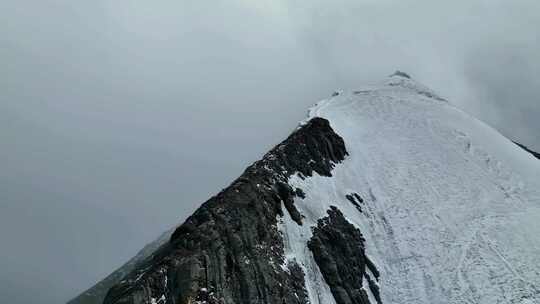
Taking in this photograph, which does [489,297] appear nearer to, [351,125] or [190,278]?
[190,278]

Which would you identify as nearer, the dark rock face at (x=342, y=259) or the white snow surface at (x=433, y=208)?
the dark rock face at (x=342, y=259)

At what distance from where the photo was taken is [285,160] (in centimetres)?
4606

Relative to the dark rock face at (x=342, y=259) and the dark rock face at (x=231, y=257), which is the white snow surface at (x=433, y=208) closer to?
the dark rock face at (x=342, y=259)

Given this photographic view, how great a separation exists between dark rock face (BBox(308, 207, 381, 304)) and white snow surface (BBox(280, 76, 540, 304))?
0.80m

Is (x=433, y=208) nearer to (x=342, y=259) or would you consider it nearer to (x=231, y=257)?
(x=342, y=259)

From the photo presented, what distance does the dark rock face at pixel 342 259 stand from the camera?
37578mm

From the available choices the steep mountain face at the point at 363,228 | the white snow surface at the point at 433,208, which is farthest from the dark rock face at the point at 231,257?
the white snow surface at the point at 433,208

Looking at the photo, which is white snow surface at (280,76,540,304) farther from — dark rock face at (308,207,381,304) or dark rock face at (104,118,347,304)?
dark rock face at (104,118,347,304)

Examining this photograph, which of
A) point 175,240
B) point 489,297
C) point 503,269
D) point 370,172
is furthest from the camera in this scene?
point 370,172

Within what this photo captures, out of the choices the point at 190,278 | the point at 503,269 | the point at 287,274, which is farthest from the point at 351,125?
the point at 190,278

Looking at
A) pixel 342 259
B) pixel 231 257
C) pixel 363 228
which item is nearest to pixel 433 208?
pixel 363 228

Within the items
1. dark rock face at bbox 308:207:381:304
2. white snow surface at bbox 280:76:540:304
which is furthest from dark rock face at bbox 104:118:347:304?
dark rock face at bbox 308:207:381:304

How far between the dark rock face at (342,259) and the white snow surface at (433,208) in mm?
804

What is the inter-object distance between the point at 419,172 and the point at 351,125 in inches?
588
